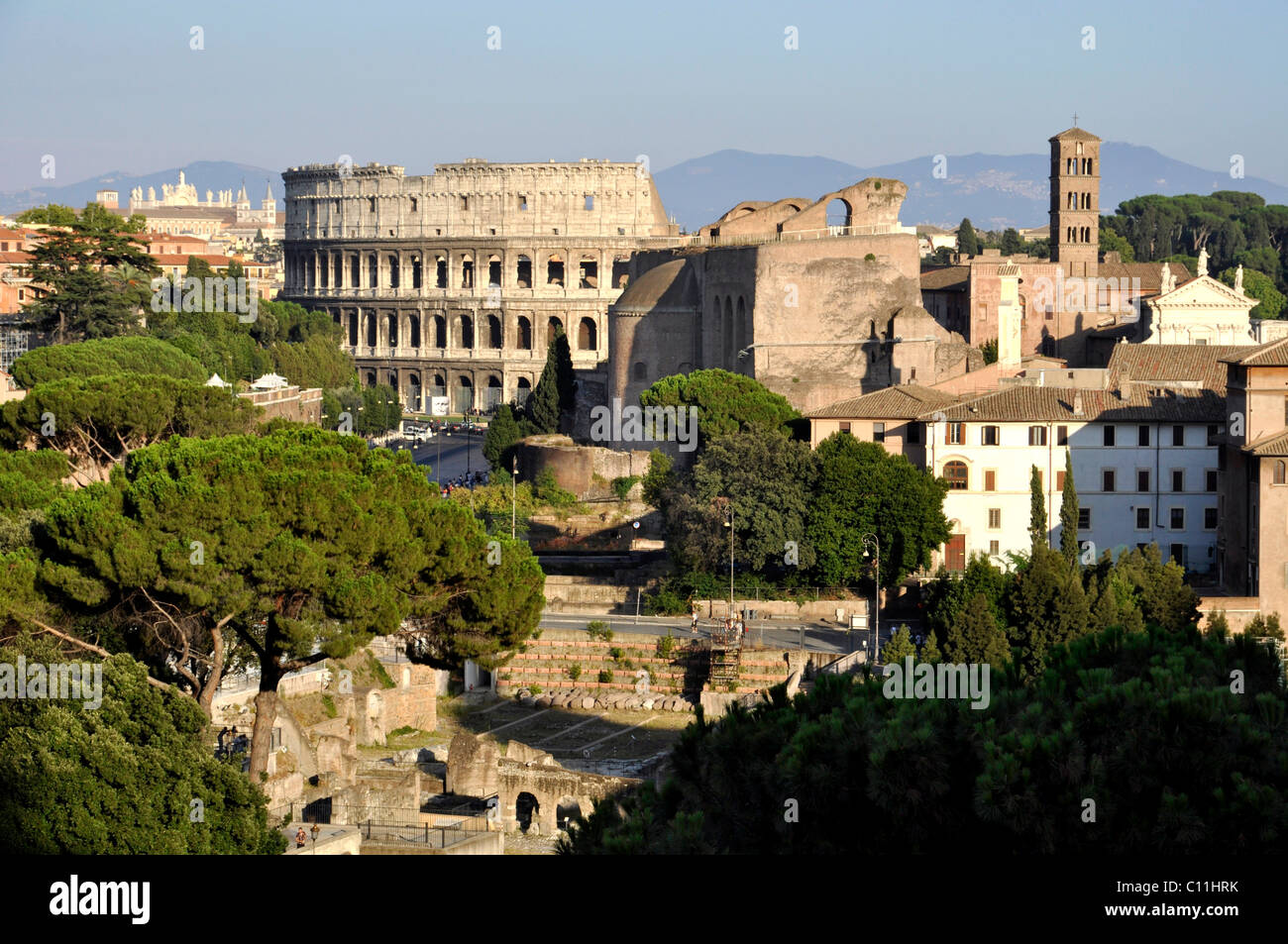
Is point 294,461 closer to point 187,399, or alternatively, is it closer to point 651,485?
point 187,399

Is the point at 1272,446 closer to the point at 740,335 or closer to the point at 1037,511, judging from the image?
the point at 1037,511

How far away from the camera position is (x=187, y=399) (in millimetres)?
40188

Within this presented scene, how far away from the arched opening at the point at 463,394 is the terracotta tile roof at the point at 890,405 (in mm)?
58378

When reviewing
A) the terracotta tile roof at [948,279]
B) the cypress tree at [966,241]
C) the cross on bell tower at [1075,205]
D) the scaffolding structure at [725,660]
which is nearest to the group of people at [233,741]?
the scaffolding structure at [725,660]

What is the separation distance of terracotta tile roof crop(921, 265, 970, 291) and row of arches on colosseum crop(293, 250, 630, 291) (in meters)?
32.2

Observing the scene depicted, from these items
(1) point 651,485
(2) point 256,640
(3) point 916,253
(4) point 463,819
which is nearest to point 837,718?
(4) point 463,819

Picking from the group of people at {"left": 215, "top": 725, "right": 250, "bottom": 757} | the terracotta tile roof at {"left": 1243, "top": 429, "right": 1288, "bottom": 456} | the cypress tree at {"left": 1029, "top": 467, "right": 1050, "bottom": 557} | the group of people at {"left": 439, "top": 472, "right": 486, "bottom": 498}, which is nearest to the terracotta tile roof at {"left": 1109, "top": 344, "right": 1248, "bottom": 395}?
the cypress tree at {"left": 1029, "top": 467, "right": 1050, "bottom": 557}

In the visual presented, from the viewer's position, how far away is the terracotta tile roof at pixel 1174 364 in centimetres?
4947

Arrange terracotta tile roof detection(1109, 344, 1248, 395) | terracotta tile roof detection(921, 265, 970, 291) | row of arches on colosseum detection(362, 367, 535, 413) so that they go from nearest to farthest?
terracotta tile roof detection(1109, 344, 1248, 395) → terracotta tile roof detection(921, 265, 970, 291) → row of arches on colosseum detection(362, 367, 535, 413)

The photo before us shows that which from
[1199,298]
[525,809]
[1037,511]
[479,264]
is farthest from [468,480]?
[479,264]

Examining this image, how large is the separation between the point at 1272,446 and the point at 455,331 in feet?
245

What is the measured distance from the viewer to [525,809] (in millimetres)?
28875

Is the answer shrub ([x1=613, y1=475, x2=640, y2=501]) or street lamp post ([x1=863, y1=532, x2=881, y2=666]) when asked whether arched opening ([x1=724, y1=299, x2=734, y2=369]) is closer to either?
shrub ([x1=613, y1=475, x2=640, y2=501])

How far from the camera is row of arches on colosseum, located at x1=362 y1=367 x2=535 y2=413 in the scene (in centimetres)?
10450
